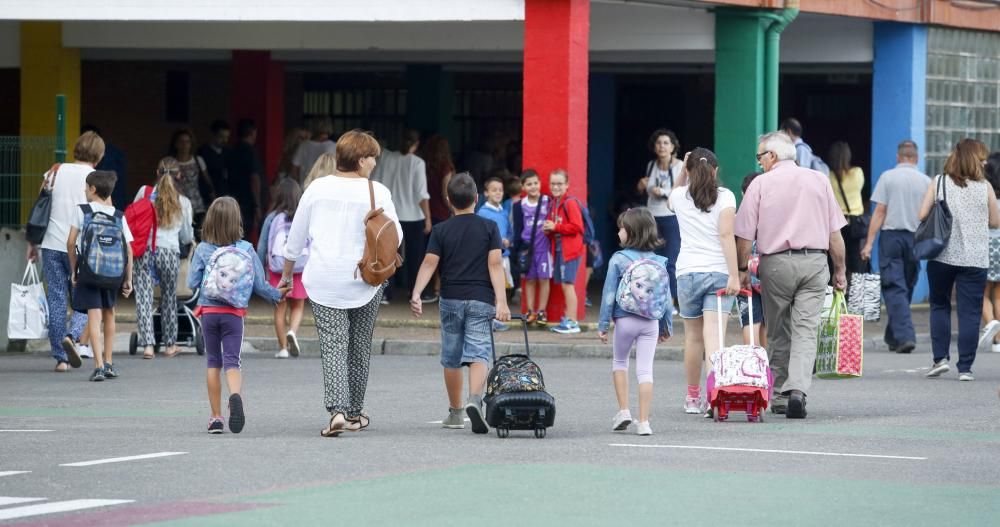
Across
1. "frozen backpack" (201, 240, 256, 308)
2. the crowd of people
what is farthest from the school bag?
"frozen backpack" (201, 240, 256, 308)

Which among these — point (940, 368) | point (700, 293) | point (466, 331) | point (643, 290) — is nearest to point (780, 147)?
point (700, 293)

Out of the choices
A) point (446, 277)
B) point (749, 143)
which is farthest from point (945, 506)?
point (749, 143)

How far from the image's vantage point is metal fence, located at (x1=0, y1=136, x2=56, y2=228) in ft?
59.1

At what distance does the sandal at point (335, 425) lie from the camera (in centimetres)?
1092

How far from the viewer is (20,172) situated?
1814cm

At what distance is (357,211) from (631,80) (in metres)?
20.4

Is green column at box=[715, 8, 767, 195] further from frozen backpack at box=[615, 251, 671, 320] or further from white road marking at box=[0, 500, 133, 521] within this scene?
white road marking at box=[0, 500, 133, 521]

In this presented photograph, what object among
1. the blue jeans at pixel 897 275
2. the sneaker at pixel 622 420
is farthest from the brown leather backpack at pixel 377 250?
the blue jeans at pixel 897 275

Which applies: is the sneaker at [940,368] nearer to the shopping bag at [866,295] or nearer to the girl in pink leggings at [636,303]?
the shopping bag at [866,295]

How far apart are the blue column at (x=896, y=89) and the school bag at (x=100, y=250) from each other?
11510 mm

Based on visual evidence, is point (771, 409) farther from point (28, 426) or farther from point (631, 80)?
point (631, 80)

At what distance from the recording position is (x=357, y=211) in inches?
438

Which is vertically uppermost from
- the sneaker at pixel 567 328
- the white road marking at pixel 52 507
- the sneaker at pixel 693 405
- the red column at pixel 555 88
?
the red column at pixel 555 88

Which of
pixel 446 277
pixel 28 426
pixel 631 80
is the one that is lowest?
pixel 28 426
